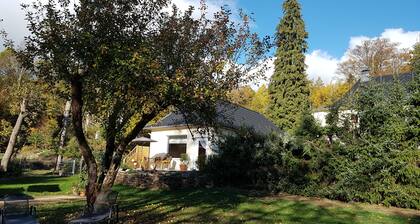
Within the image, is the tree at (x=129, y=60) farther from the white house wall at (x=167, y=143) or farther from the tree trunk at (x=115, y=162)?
the white house wall at (x=167, y=143)

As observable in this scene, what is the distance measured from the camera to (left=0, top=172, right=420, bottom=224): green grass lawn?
1086 centimetres

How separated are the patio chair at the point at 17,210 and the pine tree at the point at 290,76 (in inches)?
1385

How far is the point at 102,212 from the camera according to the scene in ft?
29.8

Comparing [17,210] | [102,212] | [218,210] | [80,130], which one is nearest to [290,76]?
[218,210]

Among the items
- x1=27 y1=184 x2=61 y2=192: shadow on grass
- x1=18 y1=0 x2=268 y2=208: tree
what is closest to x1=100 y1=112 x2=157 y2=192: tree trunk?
x1=18 y1=0 x2=268 y2=208: tree

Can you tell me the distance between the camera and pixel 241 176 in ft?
63.4

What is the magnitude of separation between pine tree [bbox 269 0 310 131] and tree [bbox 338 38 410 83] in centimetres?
745

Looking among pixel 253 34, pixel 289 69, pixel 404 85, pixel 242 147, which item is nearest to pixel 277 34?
pixel 253 34

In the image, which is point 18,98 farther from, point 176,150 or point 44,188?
point 44,188

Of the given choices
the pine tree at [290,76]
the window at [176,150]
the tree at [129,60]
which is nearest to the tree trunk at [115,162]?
the tree at [129,60]

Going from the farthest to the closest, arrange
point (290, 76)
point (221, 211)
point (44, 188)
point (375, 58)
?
point (375, 58)
point (290, 76)
point (44, 188)
point (221, 211)

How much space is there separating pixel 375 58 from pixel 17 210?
48678mm

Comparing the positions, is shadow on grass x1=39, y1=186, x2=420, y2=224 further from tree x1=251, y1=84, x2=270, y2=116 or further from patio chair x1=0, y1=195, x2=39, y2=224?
tree x1=251, y1=84, x2=270, y2=116

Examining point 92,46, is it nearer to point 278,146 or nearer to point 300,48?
point 278,146
